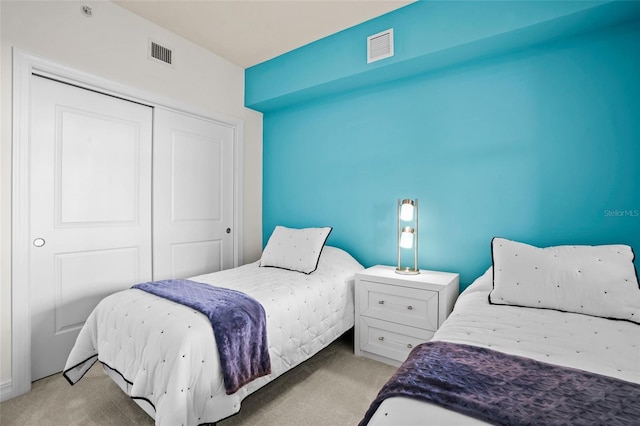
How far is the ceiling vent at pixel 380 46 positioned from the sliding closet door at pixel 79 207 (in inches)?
76.1

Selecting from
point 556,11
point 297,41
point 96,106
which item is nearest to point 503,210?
point 556,11

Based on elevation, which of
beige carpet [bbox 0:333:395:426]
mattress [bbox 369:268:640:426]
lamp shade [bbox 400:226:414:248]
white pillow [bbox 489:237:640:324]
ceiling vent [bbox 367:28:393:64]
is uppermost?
ceiling vent [bbox 367:28:393:64]

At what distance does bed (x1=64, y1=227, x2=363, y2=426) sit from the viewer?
1.39 metres

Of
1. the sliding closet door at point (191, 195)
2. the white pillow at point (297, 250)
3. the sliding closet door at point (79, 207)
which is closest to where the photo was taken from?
the sliding closet door at point (79, 207)

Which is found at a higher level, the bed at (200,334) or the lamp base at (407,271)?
the lamp base at (407,271)

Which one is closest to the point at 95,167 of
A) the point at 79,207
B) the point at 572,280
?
the point at 79,207

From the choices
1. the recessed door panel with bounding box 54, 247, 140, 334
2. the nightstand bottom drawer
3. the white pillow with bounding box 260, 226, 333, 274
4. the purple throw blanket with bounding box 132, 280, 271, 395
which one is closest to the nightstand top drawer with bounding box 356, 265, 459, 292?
the nightstand bottom drawer

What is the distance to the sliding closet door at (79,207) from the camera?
2.08 metres

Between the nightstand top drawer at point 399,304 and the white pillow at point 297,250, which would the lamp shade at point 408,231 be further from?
the white pillow at point 297,250

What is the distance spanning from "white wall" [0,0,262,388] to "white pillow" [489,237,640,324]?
2606 millimetres

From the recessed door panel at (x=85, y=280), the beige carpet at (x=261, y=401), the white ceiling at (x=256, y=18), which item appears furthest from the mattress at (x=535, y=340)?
the recessed door panel at (x=85, y=280)

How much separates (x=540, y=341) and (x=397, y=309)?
1.07 meters

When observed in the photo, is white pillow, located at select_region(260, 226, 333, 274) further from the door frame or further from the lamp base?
the door frame

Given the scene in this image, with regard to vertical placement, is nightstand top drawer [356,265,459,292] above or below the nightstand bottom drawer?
above
